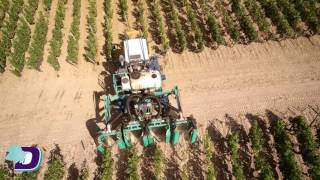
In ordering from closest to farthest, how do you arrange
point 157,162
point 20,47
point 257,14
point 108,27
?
point 157,162 < point 20,47 < point 108,27 < point 257,14

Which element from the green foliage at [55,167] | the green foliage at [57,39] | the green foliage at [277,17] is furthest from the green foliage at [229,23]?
the green foliage at [55,167]

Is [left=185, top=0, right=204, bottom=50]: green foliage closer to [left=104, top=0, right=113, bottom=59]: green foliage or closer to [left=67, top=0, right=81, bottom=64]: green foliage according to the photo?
[left=104, top=0, right=113, bottom=59]: green foliage

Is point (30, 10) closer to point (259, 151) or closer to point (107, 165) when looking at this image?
point (107, 165)

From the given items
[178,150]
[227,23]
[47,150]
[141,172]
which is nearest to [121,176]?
[141,172]

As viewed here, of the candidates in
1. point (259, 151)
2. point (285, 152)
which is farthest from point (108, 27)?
point (285, 152)

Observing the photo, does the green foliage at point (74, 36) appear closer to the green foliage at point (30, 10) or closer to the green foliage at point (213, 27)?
the green foliage at point (30, 10)
